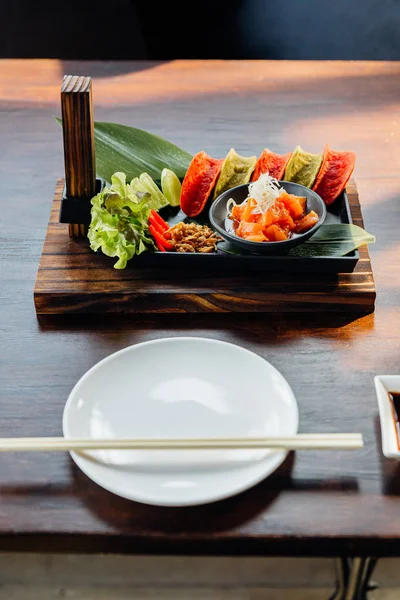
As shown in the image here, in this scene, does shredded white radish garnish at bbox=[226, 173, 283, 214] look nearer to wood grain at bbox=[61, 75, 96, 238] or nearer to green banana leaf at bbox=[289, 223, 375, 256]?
green banana leaf at bbox=[289, 223, 375, 256]

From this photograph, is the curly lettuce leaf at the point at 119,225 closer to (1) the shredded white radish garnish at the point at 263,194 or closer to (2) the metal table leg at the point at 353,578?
(1) the shredded white radish garnish at the point at 263,194

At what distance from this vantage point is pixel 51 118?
7.04 ft

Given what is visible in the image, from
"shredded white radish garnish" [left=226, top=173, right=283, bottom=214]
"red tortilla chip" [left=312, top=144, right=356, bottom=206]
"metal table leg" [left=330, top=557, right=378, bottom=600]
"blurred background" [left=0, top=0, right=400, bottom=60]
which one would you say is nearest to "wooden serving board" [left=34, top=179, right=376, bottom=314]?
"shredded white radish garnish" [left=226, top=173, right=283, bottom=214]

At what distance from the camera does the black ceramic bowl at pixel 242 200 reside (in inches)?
56.7

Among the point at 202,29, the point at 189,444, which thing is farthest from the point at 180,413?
the point at 202,29

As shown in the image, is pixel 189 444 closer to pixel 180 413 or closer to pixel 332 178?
pixel 180 413

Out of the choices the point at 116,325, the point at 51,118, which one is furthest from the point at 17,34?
the point at 116,325

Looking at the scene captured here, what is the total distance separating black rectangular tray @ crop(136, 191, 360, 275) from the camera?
146 centimetres

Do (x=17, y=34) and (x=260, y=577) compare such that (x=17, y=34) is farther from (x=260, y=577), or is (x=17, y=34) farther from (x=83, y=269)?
(x=260, y=577)

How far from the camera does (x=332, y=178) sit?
1.67 metres

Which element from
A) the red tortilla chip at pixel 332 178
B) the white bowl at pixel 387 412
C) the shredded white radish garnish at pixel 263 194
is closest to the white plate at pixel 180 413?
the white bowl at pixel 387 412

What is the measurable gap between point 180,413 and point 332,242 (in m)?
0.56

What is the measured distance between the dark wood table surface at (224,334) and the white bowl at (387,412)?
5 cm

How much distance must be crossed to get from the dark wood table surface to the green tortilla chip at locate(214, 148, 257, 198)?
11.2 inches
